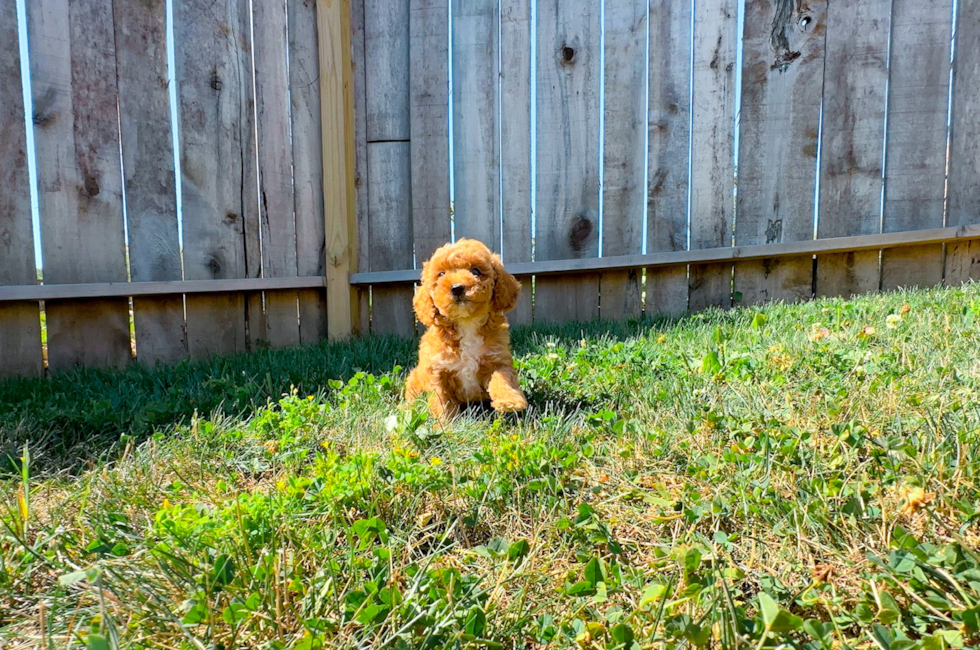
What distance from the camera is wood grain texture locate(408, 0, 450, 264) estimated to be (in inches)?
175

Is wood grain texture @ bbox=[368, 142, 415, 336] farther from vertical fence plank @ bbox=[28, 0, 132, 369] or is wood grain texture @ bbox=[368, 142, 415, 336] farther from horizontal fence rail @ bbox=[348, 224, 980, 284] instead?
vertical fence plank @ bbox=[28, 0, 132, 369]

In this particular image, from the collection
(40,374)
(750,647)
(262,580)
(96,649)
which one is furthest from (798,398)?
(40,374)

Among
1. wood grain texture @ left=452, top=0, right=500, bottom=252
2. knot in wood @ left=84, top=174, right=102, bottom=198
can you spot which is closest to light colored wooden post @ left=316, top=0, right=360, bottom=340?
wood grain texture @ left=452, top=0, right=500, bottom=252

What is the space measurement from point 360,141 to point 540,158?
148 centimetres

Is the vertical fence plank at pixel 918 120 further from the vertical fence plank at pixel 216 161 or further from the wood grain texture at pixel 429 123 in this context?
the vertical fence plank at pixel 216 161

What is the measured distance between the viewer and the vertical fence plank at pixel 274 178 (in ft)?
13.6

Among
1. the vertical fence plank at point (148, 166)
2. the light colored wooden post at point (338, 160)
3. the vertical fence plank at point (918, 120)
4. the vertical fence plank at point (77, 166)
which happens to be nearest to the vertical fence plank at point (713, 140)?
the vertical fence plank at point (918, 120)

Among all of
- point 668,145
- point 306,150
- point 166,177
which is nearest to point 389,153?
point 306,150

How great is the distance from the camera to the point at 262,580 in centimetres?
113

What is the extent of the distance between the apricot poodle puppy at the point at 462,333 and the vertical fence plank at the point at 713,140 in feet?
8.36

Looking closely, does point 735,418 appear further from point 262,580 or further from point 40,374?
point 40,374

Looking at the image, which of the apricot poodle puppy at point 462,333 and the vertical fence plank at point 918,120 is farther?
the vertical fence plank at point 918,120

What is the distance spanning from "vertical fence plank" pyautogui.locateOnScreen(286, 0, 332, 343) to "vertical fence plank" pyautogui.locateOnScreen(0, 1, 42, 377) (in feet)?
5.34

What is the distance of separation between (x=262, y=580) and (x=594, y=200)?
155 inches
